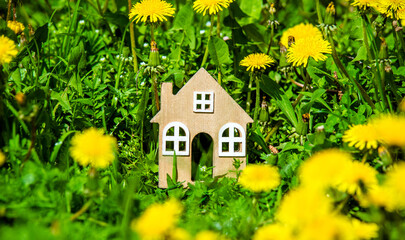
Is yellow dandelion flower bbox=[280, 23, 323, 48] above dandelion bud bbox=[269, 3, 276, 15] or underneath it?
underneath

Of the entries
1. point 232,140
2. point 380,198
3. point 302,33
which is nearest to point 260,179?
point 380,198

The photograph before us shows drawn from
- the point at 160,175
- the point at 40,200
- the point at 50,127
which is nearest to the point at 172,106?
Answer: the point at 160,175

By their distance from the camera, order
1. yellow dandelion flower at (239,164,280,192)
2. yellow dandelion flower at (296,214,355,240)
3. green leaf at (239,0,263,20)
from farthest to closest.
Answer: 1. green leaf at (239,0,263,20)
2. yellow dandelion flower at (239,164,280,192)
3. yellow dandelion flower at (296,214,355,240)

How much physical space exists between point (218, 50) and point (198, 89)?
1.14ft

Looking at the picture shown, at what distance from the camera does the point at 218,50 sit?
2.35 metres

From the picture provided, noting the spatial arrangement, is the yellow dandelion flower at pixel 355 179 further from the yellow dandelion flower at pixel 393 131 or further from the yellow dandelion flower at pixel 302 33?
the yellow dandelion flower at pixel 302 33

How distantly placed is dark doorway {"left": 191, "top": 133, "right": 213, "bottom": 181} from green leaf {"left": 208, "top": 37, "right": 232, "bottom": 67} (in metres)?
0.40

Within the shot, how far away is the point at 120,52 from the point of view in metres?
2.54

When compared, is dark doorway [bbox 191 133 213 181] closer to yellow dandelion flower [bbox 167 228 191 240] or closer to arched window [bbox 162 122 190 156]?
arched window [bbox 162 122 190 156]

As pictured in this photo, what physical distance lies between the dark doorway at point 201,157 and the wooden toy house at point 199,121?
52mm

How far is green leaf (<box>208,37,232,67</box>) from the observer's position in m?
2.33

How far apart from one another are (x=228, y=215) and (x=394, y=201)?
23.7 inches

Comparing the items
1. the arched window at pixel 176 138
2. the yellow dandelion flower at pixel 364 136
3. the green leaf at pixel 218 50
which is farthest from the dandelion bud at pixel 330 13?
the arched window at pixel 176 138

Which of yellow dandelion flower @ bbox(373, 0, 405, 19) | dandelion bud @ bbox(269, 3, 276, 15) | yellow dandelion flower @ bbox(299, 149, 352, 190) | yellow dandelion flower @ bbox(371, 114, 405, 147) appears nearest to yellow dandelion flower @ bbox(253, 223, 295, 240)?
yellow dandelion flower @ bbox(299, 149, 352, 190)
